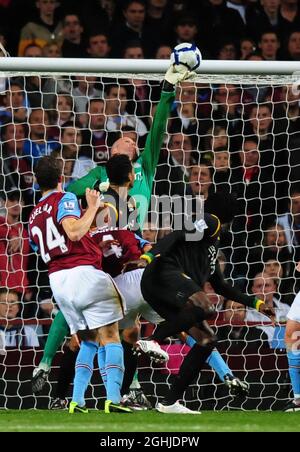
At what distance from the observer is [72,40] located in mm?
12594

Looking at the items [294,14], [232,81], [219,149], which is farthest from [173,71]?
[294,14]

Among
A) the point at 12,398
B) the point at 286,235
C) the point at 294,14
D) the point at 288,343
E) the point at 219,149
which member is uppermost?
the point at 294,14

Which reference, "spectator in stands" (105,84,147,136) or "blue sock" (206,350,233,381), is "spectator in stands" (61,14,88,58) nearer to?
"spectator in stands" (105,84,147,136)

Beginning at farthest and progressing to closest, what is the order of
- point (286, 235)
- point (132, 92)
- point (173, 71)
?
1. point (132, 92)
2. point (286, 235)
3. point (173, 71)

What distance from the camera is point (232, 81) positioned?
10.1 meters

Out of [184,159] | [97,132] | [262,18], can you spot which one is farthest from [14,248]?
[262,18]

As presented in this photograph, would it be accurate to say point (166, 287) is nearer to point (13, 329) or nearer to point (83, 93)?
point (13, 329)

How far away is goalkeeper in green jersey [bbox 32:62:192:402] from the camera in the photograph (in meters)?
9.20

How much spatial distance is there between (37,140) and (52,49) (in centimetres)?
163

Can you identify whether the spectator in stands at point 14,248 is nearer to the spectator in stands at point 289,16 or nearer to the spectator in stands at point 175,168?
the spectator in stands at point 175,168

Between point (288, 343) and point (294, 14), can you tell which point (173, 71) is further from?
point (294, 14)

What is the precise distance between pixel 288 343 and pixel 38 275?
2.49 meters

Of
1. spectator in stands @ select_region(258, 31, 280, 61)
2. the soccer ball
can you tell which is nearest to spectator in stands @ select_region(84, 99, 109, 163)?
the soccer ball

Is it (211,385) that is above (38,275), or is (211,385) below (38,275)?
below
